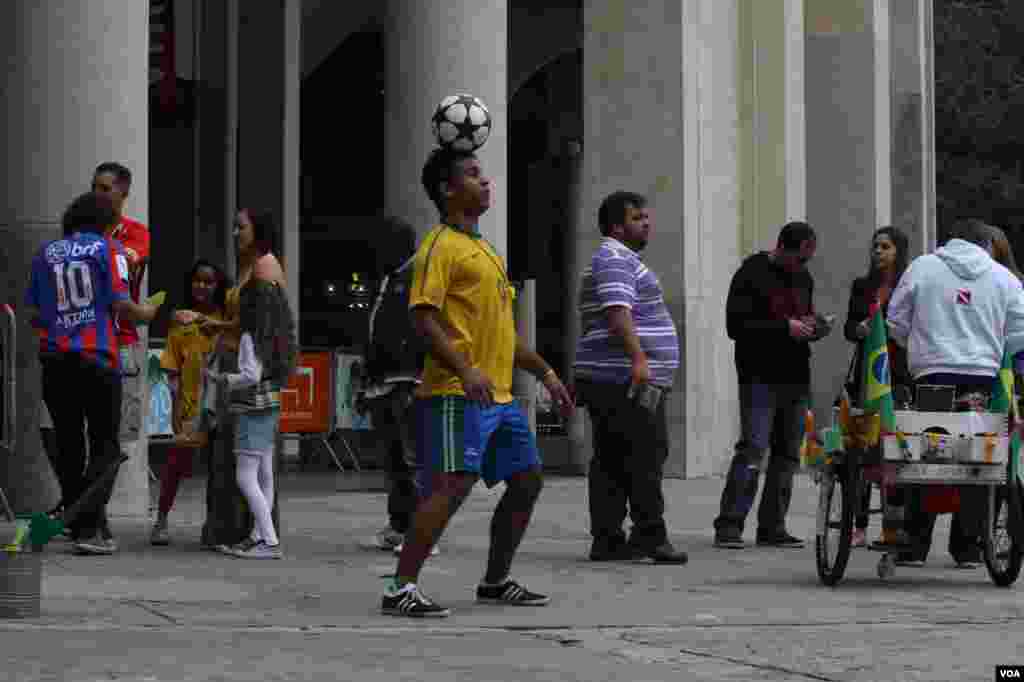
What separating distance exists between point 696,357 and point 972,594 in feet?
32.3

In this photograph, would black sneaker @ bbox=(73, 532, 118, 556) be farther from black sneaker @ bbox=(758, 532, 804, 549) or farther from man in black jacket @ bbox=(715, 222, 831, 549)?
black sneaker @ bbox=(758, 532, 804, 549)

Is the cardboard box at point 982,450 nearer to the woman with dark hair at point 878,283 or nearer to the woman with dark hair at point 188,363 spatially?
the woman with dark hair at point 878,283

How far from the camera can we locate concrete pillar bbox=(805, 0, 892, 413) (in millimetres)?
27219

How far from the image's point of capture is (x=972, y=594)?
1084 cm

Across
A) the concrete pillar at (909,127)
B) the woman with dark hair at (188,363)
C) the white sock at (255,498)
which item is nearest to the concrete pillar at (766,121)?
the concrete pillar at (909,127)

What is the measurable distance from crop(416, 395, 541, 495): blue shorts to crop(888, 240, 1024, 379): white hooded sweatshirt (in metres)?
2.61

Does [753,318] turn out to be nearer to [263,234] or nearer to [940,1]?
[263,234]

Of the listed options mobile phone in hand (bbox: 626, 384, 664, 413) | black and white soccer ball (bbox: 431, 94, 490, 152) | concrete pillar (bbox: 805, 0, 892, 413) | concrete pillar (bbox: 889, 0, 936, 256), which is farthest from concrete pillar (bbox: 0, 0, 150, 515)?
concrete pillar (bbox: 889, 0, 936, 256)

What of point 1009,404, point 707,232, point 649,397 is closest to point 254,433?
point 649,397

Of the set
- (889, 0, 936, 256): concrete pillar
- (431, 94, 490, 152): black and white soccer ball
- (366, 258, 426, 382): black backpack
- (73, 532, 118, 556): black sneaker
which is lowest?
(73, 532, 118, 556): black sneaker

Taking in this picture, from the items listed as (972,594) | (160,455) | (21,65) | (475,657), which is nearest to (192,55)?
(160,455)

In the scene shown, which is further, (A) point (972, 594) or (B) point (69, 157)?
(B) point (69, 157)

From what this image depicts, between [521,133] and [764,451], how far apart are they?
758 inches

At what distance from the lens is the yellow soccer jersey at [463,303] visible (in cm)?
930
